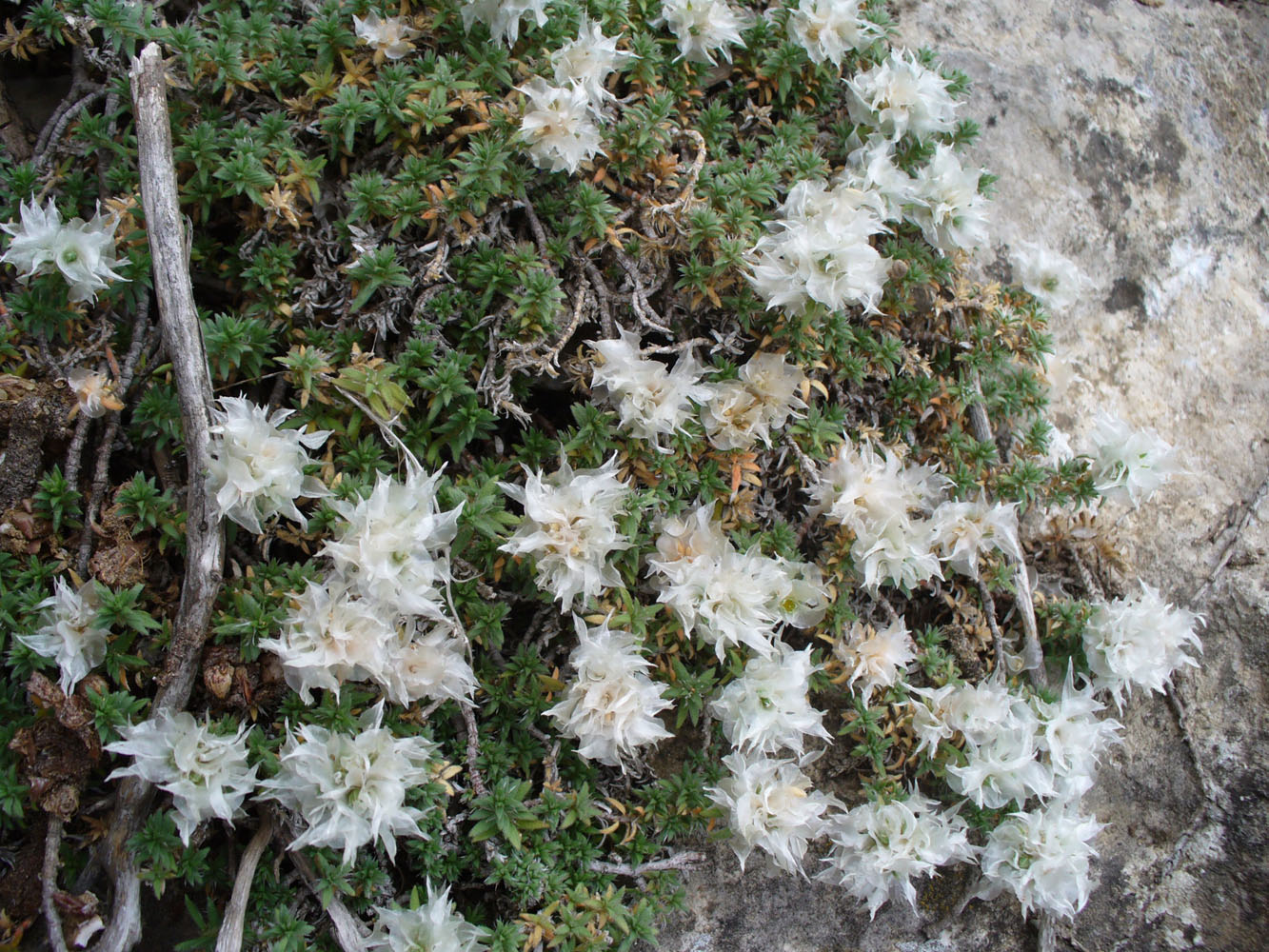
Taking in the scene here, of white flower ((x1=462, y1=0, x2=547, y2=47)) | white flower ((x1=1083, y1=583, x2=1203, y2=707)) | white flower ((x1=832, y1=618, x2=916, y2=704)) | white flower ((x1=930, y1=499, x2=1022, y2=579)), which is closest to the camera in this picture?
white flower ((x1=462, y1=0, x2=547, y2=47))

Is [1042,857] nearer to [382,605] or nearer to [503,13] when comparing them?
[382,605]

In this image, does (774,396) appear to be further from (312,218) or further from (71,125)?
(71,125)

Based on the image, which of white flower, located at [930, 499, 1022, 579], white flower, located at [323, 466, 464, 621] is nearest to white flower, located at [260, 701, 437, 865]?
white flower, located at [323, 466, 464, 621]

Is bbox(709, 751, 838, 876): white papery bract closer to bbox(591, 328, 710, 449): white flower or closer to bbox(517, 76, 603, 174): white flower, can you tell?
bbox(591, 328, 710, 449): white flower

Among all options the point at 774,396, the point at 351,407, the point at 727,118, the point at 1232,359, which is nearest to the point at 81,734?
the point at 351,407

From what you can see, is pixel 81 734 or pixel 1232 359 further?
pixel 1232 359

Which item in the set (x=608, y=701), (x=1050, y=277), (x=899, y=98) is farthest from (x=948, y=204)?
(x=608, y=701)
